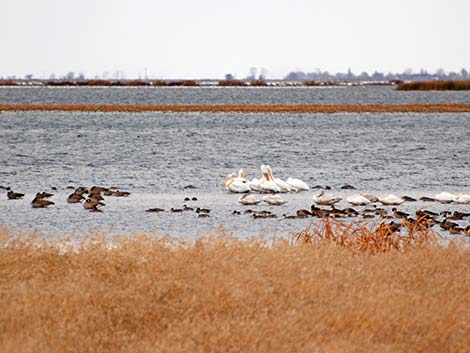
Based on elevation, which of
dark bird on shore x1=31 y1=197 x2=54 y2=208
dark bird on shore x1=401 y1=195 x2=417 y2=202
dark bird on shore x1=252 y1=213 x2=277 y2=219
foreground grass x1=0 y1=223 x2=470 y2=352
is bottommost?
dark bird on shore x1=401 y1=195 x2=417 y2=202

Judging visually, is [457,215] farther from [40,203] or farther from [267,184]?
[40,203]

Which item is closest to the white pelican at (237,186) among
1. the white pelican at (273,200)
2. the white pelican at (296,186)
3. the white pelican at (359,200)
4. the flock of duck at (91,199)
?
the white pelican at (296,186)

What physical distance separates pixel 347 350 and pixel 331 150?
43.8 metres

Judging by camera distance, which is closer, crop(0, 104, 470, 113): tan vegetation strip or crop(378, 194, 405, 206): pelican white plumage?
crop(378, 194, 405, 206): pelican white plumage

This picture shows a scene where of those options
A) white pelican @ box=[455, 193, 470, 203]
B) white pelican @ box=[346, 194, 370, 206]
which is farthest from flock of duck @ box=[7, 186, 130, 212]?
white pelican @ box=[455, 193, 470, 203]

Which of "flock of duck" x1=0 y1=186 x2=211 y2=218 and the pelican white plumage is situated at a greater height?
the pelican white plumage

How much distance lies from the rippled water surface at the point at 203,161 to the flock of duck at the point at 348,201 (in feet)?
1.75

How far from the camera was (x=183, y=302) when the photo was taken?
1088 centimetres

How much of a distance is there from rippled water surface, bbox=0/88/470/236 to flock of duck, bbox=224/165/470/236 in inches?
21.0

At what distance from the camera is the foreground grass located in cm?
974

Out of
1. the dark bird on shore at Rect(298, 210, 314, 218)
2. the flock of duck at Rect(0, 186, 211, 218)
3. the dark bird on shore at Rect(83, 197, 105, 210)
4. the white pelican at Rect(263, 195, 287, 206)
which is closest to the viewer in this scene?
the dark bird on shore at Rect(298, 210, 314, 218)

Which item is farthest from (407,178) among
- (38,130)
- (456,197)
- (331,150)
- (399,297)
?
(38,130)

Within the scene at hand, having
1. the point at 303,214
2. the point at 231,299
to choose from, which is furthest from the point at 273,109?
the point at 231,299

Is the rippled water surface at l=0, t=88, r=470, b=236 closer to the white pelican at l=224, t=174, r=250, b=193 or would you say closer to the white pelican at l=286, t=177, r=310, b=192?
the white pelican at l=224, t=174, r=250, b=193
